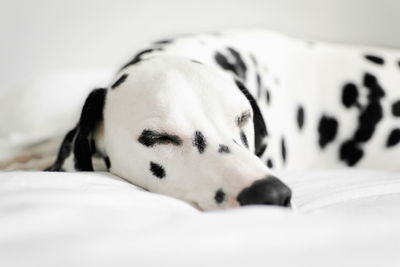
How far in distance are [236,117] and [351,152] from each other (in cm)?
98

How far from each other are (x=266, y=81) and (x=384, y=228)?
1449 mm

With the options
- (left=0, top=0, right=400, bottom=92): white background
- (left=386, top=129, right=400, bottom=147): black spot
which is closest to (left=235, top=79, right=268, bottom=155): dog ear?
(left=386, top=129, right=400, bottom=147): black spot

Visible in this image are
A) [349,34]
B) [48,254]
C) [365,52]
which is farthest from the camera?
[349,34]

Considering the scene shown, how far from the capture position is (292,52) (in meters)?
2.34

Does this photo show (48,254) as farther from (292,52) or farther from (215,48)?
(292,52)

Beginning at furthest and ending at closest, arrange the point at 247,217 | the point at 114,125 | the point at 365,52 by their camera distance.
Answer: the point at 365,52
the point at 114,125
the point at 247,217

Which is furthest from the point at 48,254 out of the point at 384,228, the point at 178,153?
the point at 178,153

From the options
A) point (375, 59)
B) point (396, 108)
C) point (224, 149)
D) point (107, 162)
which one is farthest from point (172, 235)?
point (375, 59)

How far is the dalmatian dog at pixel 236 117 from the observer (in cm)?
122

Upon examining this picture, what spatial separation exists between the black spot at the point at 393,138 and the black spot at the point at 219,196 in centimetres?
132

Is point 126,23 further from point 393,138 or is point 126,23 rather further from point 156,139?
point 156,139

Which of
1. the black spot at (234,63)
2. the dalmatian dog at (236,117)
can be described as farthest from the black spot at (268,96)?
the black spot at (234,63)

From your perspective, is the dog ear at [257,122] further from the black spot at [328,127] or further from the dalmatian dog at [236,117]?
the black spot at [328,127]

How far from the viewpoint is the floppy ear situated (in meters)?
1.48
